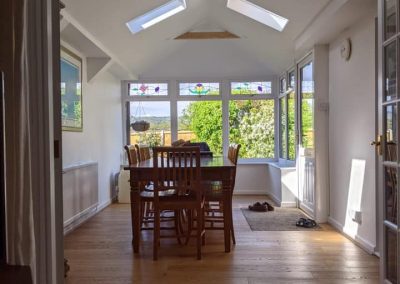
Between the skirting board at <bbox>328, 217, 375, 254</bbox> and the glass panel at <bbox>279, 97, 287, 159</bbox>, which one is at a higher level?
the glass panel at <bbox>279, 97, 287, 159</bbox>

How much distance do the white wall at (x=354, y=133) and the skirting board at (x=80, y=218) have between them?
296 centimetres

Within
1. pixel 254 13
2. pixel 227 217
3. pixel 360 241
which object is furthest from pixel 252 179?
pixel 227 217

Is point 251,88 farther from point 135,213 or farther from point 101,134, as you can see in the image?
point 135,213

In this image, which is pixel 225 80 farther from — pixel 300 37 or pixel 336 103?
pixel 336 103

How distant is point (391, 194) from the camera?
2.25m

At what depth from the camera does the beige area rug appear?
169 inches

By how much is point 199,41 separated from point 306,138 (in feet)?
8.99

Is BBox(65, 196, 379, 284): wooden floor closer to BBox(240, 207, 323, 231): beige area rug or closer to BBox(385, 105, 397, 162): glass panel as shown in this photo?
BBox(240, 207, 323, 231): beige area rug

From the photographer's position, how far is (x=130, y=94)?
7051 mm

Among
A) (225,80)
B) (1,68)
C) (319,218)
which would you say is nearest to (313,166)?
(319,218)

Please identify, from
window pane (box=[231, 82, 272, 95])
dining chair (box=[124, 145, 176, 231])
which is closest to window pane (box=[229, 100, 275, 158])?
window pane (box=[231, 82, 272, 95])

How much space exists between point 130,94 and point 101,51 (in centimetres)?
224

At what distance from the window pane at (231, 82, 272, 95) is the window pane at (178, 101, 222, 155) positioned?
391 mm

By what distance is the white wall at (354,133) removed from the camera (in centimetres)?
337
